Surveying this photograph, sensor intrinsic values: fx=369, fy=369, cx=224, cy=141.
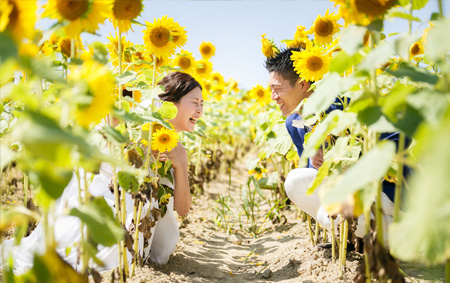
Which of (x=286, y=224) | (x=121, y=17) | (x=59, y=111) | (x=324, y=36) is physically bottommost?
(x=286, y=224)

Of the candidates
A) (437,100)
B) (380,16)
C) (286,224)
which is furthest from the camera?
(286,224)

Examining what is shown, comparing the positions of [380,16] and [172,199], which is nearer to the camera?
[380,16]

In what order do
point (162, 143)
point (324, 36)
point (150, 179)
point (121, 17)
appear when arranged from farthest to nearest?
point (324, 36) → point (162, 143) → point (150, 179) → point (121, 17)

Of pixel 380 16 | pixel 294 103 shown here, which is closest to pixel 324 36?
pixel 294 103

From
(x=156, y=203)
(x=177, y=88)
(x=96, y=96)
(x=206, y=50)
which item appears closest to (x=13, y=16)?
(x=96, y=96)

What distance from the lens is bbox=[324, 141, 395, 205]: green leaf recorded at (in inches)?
28.4

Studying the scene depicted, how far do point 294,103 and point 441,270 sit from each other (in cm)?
126

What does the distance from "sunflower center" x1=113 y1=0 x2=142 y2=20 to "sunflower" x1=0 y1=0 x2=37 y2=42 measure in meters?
Answer: 0.52

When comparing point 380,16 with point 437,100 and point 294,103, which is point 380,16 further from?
point 294,103

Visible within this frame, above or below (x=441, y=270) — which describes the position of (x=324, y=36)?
above

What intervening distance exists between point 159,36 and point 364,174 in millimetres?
1287

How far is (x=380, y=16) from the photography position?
99 centimetres

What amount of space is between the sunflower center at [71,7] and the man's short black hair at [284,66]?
1.68 metres

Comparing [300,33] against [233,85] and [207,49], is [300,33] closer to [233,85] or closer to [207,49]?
[207,49]
